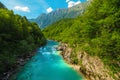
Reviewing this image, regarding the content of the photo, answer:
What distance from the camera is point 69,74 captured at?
178ft

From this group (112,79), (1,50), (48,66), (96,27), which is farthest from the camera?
(48,66)

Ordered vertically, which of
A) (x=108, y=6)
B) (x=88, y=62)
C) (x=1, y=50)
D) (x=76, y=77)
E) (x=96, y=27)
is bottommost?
(x=76, y=77)

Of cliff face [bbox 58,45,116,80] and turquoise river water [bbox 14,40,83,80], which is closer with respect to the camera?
cliff face [bbox 58,45,116,80]

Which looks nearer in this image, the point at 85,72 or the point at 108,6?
the point at 108,6

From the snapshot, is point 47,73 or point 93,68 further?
point 47,73

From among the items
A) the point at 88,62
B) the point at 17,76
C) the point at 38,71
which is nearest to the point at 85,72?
the point at 88,62

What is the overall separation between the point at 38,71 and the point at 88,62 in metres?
14.3

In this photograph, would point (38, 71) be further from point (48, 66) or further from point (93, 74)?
point (93, 74)

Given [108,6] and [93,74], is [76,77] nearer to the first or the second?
[93,74]

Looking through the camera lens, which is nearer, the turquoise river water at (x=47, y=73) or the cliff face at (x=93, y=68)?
the cliff face at (x=93, y=68)

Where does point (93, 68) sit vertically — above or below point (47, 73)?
above

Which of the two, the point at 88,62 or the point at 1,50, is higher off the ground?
the point at 1,50

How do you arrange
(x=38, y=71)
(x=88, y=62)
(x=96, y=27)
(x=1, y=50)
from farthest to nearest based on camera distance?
(x=38, y=71) → (x=88, y=62) → (x=1, y=50) → (x=96, y=27)

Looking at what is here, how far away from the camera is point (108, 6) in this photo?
3869 centimetres
